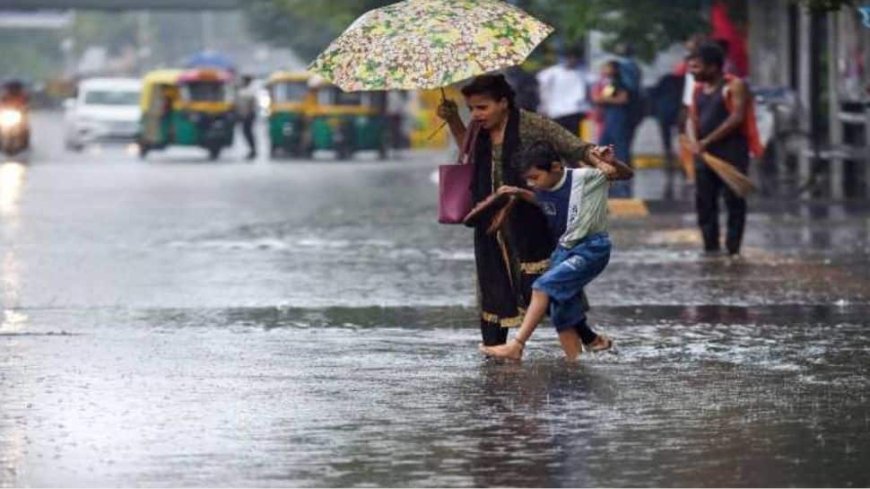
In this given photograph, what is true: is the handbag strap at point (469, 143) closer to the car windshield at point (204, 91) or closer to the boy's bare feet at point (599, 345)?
the boy's bare feet at point (599, 345)

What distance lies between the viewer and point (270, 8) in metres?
75.6

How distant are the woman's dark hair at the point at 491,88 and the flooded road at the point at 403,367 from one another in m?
1.29

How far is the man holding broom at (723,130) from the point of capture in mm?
17516

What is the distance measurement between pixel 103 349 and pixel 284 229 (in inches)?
381

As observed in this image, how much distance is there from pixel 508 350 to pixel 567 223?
70 centimetres

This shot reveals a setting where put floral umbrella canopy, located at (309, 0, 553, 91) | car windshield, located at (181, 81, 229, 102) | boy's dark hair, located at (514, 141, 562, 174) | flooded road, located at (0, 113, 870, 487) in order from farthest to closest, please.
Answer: car windshield, located at (181, 81, 229, 102), boy's dark hair, located at (514, 141, 562, 174), floral umbrella canopy, located at (309, 0, 553, 91), flooded road, located at (0, 113, 870, 487)

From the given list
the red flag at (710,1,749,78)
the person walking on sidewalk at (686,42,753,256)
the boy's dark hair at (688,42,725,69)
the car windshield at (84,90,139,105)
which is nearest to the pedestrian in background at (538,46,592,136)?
the red flag at (710,1,749,78)

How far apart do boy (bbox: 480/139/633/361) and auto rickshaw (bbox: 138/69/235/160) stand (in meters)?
35.0

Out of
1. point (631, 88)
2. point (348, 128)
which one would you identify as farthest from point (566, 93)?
point (348, 128)

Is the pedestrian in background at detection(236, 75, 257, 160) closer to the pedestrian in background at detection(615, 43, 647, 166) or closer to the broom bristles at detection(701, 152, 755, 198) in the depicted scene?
the pedestrian in background at detection(615, 43, 647, 166)

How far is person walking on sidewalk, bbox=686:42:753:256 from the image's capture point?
1755 centimetres

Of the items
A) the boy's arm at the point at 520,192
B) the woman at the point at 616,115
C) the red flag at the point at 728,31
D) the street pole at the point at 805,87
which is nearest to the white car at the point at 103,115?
the red flag at the point at 728,31

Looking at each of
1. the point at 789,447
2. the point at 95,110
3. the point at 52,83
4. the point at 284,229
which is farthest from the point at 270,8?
the point at 789,447

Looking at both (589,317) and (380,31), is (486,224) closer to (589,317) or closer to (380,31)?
(380,31)
